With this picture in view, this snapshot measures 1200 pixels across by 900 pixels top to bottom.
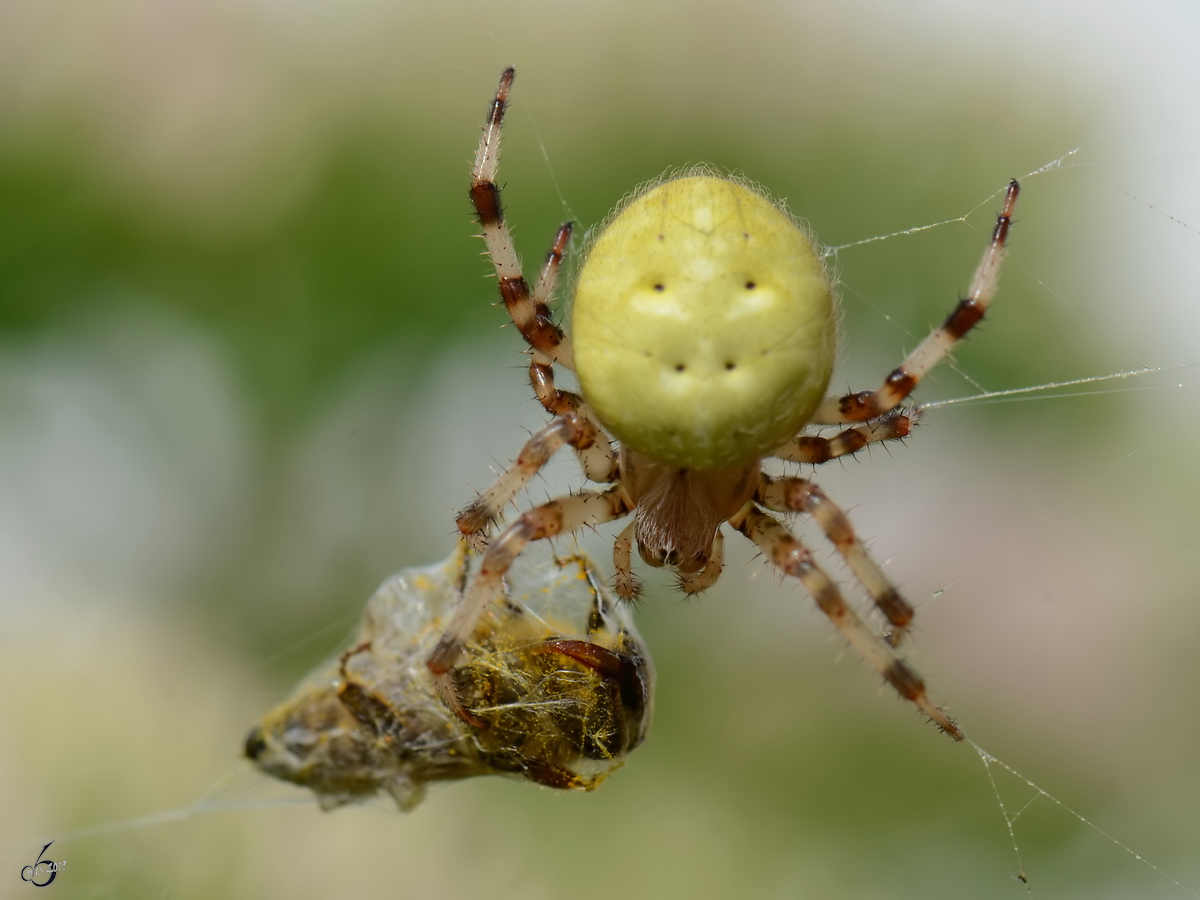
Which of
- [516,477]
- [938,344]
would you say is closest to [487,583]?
[516,477]

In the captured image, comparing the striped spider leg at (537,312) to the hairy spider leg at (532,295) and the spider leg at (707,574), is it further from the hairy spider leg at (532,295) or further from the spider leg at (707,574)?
the spider leg at (707,574)

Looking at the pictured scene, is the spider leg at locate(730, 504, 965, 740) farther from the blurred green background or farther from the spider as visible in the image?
the blurred green background

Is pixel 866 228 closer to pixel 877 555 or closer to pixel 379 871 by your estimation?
pixel 877 555

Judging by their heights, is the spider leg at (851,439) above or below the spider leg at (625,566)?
above

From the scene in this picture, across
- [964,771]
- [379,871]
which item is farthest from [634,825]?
[964,771]
